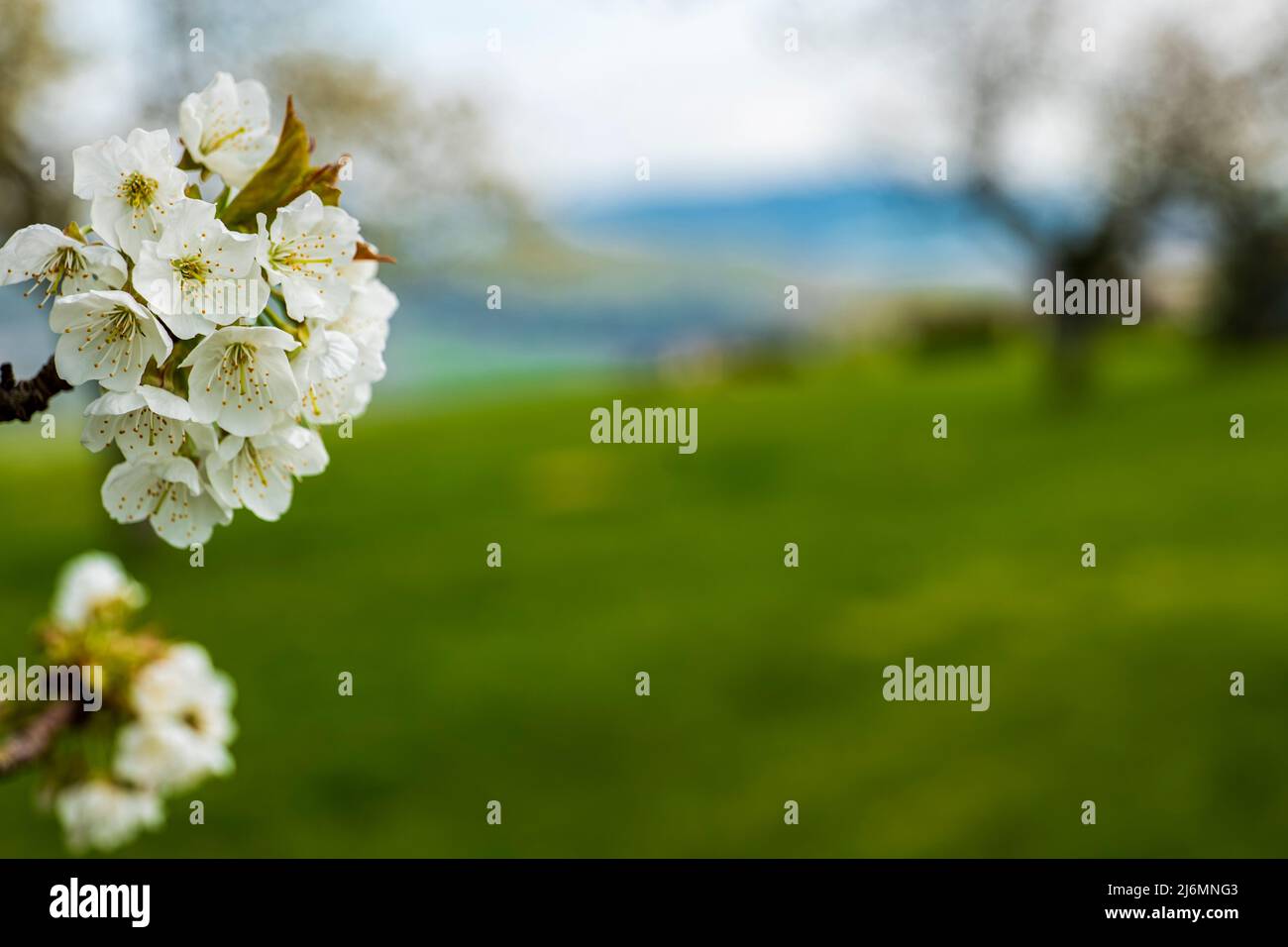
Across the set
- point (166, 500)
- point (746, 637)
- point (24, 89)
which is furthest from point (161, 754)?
point (24, 89)

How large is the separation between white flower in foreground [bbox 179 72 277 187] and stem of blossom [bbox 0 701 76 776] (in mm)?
1189

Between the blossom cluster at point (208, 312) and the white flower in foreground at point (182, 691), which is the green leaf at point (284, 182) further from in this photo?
the white flower in foreground at point (182, 691)

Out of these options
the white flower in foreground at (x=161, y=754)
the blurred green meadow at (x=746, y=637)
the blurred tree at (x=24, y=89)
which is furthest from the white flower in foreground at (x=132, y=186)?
the blurred tree at (x=24, y=89)

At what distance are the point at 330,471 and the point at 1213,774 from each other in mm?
11484

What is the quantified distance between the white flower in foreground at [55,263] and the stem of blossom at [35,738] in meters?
1.03

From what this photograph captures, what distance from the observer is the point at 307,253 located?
141 centimetres

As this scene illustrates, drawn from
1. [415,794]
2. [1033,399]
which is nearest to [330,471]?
[415,794]

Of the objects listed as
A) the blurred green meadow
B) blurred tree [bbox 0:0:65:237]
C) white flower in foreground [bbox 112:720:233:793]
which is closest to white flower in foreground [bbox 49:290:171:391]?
white flower in foreground [bbox 112:720:233:793]

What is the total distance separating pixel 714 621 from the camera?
918 centimetres

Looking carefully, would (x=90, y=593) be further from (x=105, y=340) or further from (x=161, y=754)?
(x=105, y=340)

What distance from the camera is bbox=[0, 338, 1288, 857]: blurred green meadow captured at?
6391 mm

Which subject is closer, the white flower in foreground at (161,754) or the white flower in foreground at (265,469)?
the white flower in foreground at (265,469)

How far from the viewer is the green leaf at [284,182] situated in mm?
1466

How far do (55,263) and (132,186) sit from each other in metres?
0.15
